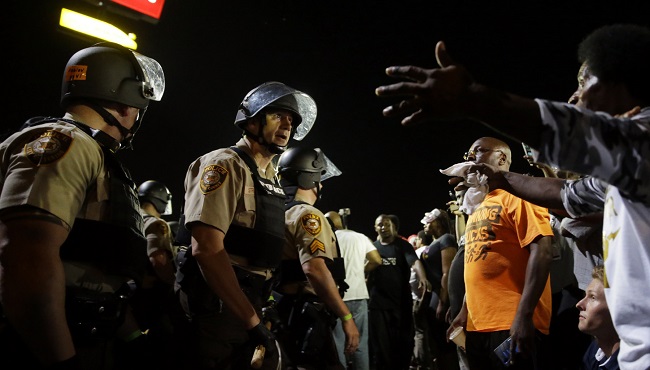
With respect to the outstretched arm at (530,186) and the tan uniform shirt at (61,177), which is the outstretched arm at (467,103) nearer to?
the outstretched arm at (530,186)

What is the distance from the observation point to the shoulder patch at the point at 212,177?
293 cm

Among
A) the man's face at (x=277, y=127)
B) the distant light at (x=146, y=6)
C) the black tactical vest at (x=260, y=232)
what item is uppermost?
the distant light at (x=146, y=6)

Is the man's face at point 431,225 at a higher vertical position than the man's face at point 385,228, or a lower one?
higher

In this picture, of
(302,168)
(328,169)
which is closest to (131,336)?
(302,168)

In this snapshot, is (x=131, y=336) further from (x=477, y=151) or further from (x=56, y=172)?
(x=477, y=151)

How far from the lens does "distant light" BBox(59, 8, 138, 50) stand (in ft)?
22.1

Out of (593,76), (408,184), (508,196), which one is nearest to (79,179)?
(593,76)

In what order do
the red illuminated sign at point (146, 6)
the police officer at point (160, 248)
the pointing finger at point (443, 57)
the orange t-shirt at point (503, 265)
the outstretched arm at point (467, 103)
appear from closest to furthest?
the outstretched arm at point (467, 103) < the pointing finger at point (443, 57) < the orange t-shirt at point (503, 265) < the police officer at point (160, 248) < the red illuminated sign at point (146, 6)

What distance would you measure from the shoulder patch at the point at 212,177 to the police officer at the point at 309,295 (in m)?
1.18

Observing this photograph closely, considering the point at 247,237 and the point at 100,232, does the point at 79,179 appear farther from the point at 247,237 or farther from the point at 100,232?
the point at 247,237

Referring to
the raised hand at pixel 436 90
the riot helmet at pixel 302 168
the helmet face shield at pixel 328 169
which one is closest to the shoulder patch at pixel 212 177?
the raised hand at pixel 436 90

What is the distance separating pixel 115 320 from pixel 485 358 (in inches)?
98.6

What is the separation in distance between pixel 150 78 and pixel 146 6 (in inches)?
197

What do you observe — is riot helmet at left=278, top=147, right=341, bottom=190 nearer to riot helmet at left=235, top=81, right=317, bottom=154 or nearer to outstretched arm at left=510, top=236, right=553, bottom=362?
riot helmet at left=235, top=81, right=317, bottom=154
